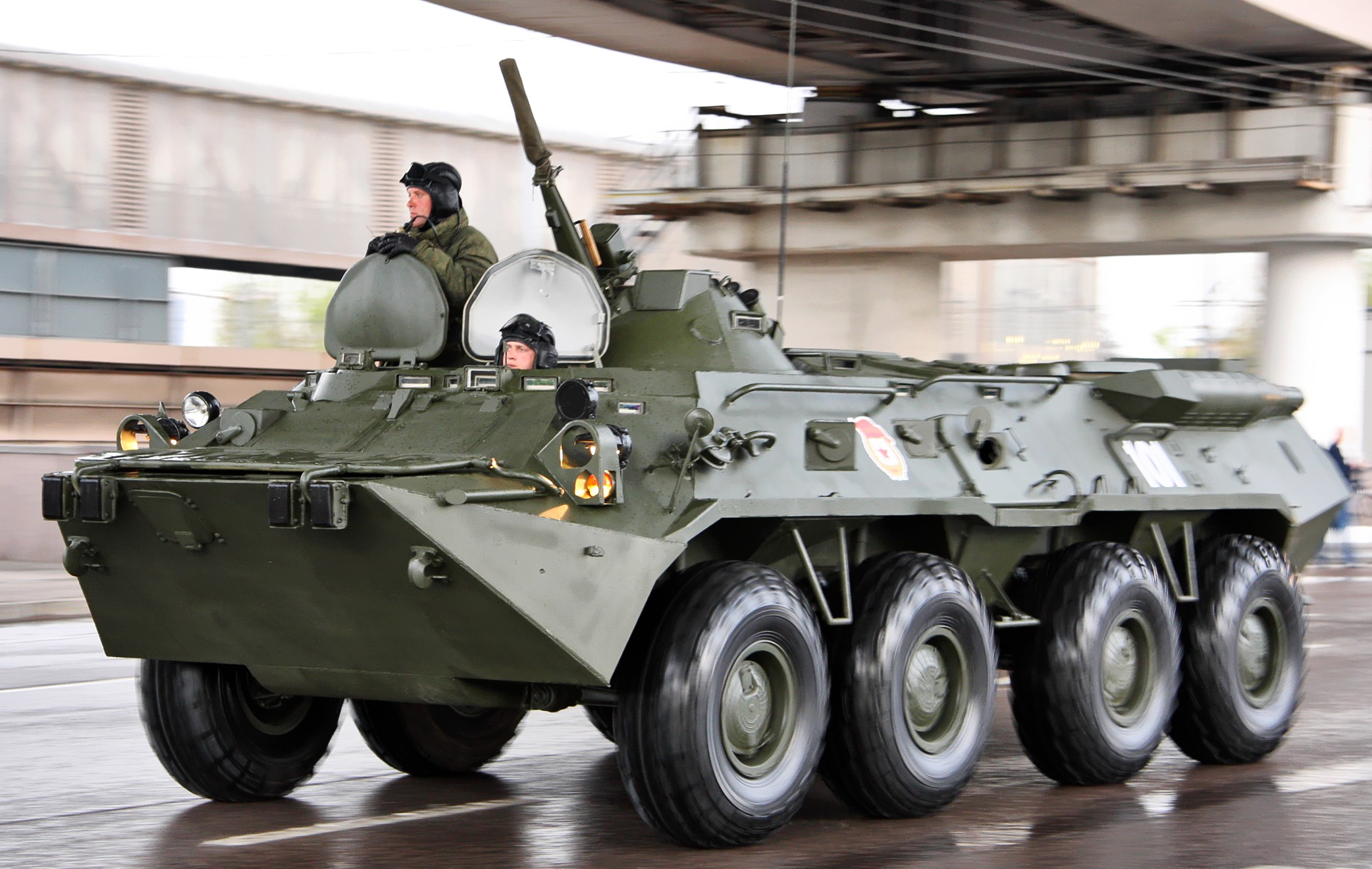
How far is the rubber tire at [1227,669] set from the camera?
30.5ft

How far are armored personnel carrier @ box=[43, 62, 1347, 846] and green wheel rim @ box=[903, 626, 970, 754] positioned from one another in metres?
0.01

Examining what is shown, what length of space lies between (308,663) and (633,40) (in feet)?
56.7

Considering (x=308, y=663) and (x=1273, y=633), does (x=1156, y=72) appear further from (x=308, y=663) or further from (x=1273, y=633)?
(x=308, y=663)

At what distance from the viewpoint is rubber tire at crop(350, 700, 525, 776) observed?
8.66 meters

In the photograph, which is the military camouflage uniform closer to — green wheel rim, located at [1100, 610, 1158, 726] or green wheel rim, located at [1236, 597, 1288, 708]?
green wheel rim, located at [1100, 610, 1158, 726]

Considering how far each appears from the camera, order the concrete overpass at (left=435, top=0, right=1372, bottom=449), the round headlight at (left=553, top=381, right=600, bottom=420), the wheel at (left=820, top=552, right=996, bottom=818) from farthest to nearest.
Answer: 1. the concrete overpass at (left=435, top=0, right=1372, bottom=449)
2. the wheel at (left=820, top=552, right=996, bottom=818)
3. the round headlight at (left=553, top=381, right=600, bottom=420)

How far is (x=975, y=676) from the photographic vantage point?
7938mm

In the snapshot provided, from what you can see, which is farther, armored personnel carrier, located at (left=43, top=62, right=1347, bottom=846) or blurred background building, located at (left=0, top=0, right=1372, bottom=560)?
blurred background building, located at (left=0, top=0, right=1372, bottom=560)

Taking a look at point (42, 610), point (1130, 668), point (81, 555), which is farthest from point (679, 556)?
point (42, 610)

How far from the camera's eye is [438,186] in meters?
8.45

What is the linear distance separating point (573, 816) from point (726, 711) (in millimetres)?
1198

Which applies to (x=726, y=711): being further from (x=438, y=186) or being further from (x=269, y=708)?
(x=438, y=186)

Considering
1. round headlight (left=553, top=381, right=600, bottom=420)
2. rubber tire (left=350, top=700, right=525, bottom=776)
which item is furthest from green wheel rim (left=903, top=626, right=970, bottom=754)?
rubber tire (left=350, top=700, right=525, bottom=776)

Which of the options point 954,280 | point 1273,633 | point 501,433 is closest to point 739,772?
point 501,433
